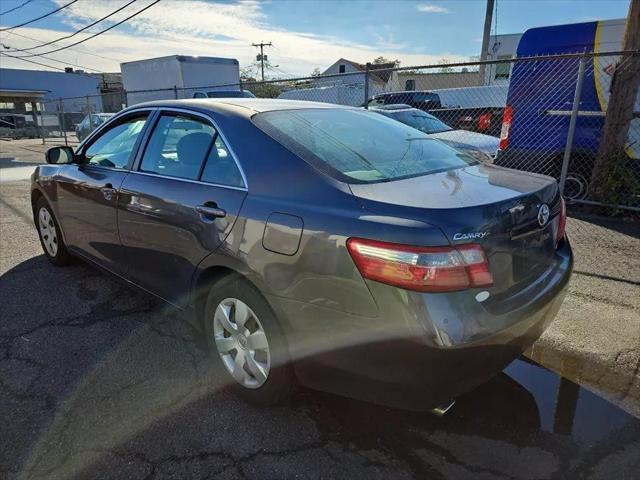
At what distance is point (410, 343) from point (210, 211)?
1293 millimetres

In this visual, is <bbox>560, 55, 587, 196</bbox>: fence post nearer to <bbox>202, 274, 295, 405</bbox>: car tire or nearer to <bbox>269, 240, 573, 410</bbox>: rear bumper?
<bbox>269, 240, 573, 410</bbox>: rear bumper

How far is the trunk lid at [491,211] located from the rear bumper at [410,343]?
18cm

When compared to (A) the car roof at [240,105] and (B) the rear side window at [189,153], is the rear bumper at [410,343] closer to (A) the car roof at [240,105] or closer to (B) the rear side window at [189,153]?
(B) the rear side window at [189,153]

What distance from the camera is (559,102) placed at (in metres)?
6.55

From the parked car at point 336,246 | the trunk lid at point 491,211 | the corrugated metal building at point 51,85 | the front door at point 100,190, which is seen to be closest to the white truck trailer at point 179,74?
the front door at point 100,190

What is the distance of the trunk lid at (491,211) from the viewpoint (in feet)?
6.36

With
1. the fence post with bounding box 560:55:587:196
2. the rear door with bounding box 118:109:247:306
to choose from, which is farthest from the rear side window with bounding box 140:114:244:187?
the fence post with bounding box 560:55:587:196

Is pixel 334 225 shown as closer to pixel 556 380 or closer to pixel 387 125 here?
pixel 387 125

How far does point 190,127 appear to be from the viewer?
9.67 feet

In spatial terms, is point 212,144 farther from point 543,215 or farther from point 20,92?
point 20,92

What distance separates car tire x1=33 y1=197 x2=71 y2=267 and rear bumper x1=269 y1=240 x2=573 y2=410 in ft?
10.4

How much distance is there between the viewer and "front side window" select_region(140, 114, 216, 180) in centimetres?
279

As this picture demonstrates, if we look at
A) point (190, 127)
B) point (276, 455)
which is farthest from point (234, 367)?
point (190, 127)

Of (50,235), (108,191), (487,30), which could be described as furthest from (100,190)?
(487,30)
